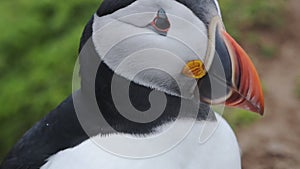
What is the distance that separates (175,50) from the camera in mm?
1918

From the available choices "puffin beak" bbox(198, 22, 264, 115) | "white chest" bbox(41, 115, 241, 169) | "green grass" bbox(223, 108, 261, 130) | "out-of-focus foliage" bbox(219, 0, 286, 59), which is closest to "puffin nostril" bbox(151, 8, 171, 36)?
"puffin beak" bbox(198, 22, 264, 115)

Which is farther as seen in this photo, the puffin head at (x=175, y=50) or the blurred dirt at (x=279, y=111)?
the blurred dirt at (x=279, y=111)

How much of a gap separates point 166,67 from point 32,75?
1.92 meters

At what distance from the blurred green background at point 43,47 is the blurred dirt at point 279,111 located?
0.06 meters

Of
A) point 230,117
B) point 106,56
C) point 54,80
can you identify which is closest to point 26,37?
point 54,80

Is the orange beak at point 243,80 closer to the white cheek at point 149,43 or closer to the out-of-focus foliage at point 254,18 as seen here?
the white cheek at point 149,43

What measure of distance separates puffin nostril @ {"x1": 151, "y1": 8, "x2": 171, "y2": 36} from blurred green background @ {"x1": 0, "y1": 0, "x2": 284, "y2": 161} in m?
1.69

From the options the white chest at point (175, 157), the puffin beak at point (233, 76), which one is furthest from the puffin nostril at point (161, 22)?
the white chest at point (175, 157)

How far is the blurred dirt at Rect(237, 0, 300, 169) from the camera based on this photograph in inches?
132

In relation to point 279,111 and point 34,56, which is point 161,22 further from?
point 34,56

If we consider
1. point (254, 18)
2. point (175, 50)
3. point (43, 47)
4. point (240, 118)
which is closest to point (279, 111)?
point (240, 118)

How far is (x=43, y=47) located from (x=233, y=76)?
7.03 feet

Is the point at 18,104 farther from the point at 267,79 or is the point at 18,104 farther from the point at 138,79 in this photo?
the point at 138,79

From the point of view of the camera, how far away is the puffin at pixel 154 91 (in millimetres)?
1899
